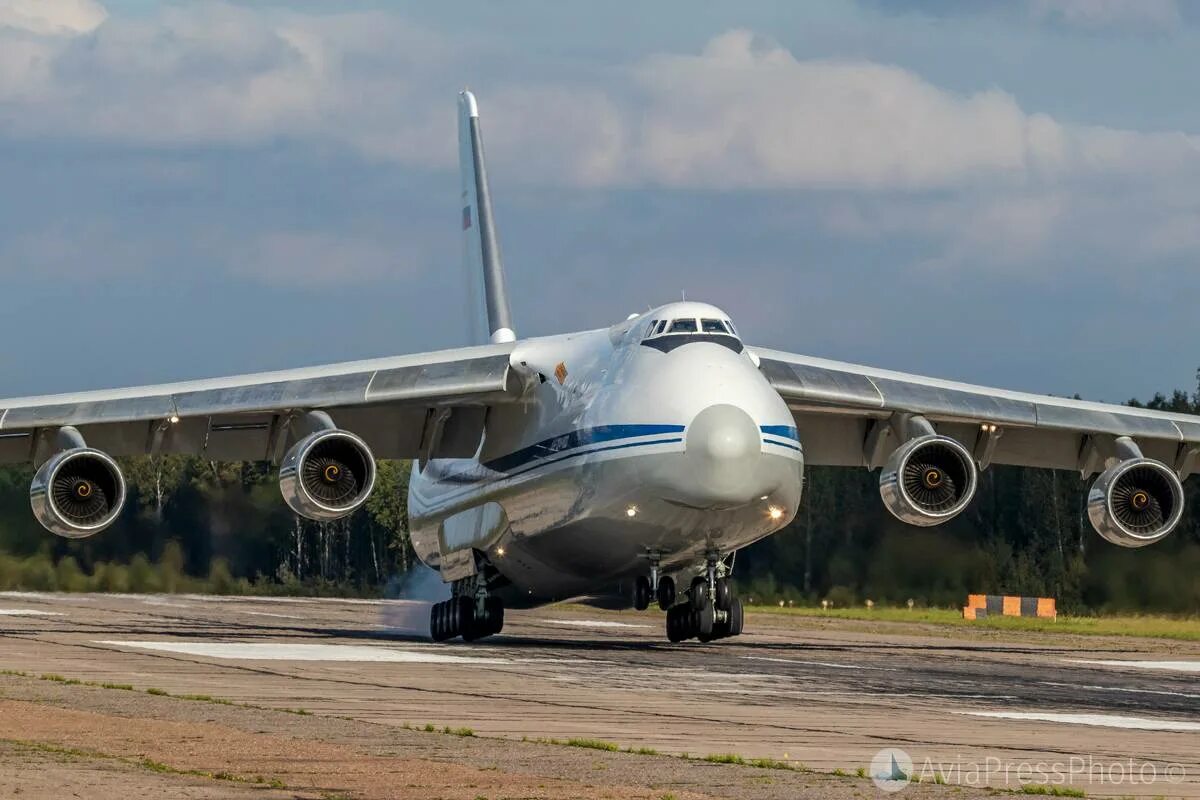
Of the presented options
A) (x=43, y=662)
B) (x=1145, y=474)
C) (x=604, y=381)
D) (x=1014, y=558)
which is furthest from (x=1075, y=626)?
(x=43, y=662)

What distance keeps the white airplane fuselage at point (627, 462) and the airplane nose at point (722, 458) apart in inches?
0.4

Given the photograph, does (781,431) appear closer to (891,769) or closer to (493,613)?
(493,613)

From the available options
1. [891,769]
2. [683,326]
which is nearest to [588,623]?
[683,326]

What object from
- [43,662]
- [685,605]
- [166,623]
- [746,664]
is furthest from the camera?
[166,623]

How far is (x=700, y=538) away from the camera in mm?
21766

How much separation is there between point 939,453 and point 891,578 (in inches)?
330

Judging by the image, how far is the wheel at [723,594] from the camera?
23.1 meters

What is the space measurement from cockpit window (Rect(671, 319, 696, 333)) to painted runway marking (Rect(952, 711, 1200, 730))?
309 inches

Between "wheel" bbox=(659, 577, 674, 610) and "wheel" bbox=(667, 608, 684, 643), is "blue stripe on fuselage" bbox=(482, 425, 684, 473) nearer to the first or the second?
"wheel" bbox=(659, 577, 674, 610)

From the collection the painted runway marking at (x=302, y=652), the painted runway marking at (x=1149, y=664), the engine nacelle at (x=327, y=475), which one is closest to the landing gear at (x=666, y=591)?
the painted runway marking at (x=302, y=652)

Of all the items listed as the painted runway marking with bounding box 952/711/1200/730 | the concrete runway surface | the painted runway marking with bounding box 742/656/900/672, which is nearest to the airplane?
the concrete runway surface

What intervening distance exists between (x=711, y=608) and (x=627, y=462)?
9.03ft

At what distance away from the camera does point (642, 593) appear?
75.0 ft

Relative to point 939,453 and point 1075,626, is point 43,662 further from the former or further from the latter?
point 1075,626
